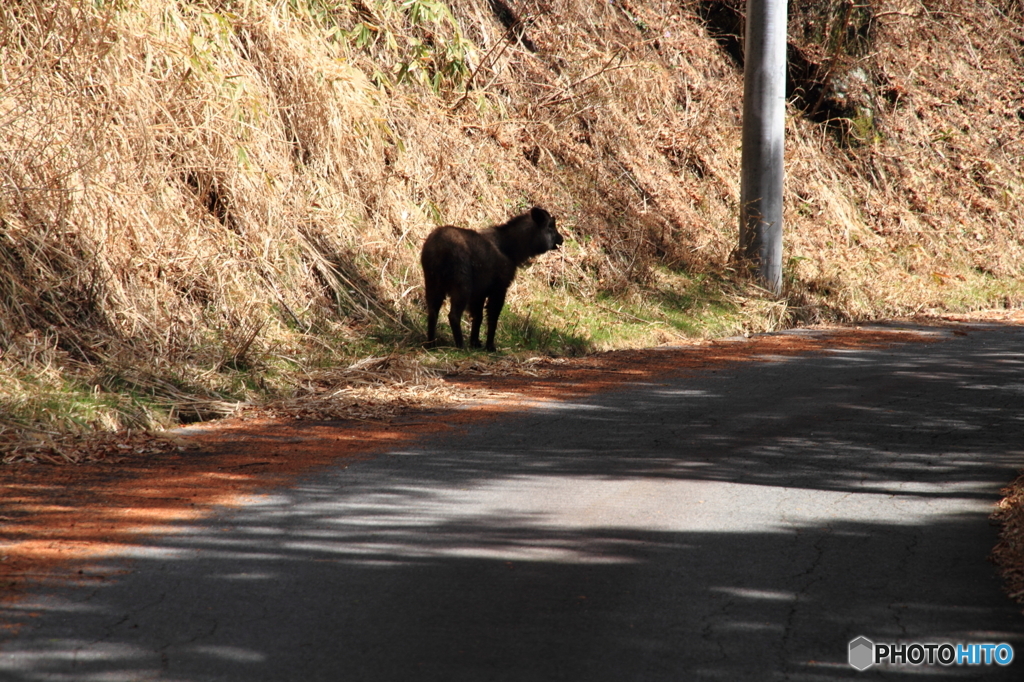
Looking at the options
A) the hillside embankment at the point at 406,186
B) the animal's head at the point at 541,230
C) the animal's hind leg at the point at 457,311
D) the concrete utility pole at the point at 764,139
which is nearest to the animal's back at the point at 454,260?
the animal's hind leg at the point at 457,311

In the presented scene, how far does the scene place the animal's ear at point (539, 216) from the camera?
1302 cm

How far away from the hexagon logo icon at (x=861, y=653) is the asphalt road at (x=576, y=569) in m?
0.05

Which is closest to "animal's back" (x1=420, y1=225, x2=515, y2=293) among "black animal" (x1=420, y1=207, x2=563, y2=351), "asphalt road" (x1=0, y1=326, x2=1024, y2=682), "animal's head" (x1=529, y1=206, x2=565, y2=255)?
"black animal" (x1=420, y1=207, x2=563, y2=351)

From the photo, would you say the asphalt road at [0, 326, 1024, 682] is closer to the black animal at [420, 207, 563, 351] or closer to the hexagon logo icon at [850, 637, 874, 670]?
the hexagon logo icon at [850, 637, 874, 670]

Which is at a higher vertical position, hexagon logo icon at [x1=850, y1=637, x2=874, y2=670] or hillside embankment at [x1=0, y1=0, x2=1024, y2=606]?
hillside embankment at [x1=0, y1=0, x2=1024, y2=606]

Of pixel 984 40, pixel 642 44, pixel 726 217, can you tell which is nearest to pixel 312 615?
pixel 726 217

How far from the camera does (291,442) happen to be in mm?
7965

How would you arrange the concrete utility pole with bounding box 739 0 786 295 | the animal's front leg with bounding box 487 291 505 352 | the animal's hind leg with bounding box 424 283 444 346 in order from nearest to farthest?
the animal's hind leg with bounding box 424 283 444 346 → the animal's front leg with bounding box 487 291 505 352 → the concrete utility pole with bounding box 739 0 786 295

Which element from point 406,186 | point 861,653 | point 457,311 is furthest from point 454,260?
point 861,653

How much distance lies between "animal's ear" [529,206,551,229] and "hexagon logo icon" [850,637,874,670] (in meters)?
9.27

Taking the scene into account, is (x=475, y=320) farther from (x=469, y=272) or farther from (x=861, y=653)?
(x=861, y=653)

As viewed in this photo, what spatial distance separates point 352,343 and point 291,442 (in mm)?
3856

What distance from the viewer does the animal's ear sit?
13.0m

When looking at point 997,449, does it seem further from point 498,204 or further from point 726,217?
point 726,217
